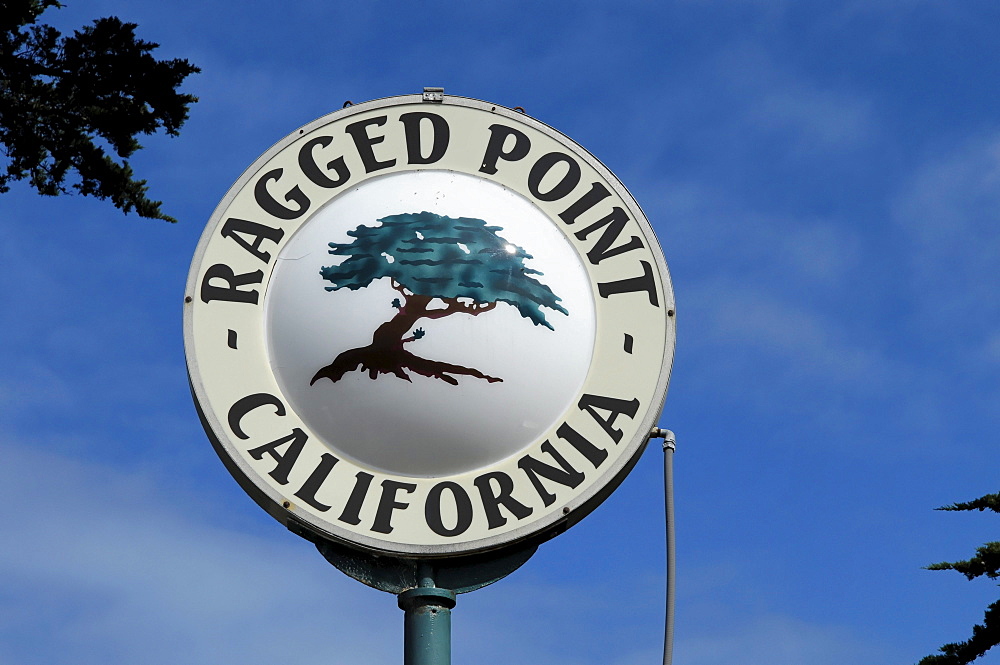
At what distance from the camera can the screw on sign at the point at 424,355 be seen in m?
6.07

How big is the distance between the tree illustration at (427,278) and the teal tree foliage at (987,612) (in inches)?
159

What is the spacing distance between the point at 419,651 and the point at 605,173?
266 centimetres

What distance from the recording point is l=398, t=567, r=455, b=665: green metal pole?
5887 millimetres

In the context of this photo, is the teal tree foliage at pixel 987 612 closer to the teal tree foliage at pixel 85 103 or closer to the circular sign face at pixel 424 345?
the circular sign face at pixel 424 345

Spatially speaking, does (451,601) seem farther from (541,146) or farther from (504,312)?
(541,146)

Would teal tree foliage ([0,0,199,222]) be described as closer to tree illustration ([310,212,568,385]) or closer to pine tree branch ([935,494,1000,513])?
tree illustration ([310,212,568,385])

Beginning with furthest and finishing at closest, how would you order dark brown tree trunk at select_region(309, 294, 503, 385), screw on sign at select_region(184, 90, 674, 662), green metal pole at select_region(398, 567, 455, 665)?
dark brown tree trunk at select_region(309, 294, 503, 385) < screw on sign at select_region(184, 90, 674, 662) < green metal pole at select_region(398, 567, 455, 665)

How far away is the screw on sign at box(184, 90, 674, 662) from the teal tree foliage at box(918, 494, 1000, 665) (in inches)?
143

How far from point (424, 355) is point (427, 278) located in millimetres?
388

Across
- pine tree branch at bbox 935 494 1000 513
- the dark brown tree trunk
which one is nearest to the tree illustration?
the dark brown tree trunk

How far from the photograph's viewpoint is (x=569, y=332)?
253 inches

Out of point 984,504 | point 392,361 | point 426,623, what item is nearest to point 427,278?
point 392,361

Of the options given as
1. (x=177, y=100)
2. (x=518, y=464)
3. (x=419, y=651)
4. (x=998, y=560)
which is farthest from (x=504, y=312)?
(x=998, y=560)

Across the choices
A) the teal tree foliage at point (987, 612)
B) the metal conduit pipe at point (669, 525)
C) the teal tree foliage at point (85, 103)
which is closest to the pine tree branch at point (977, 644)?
the teal tree foliage at point (987, 612)
